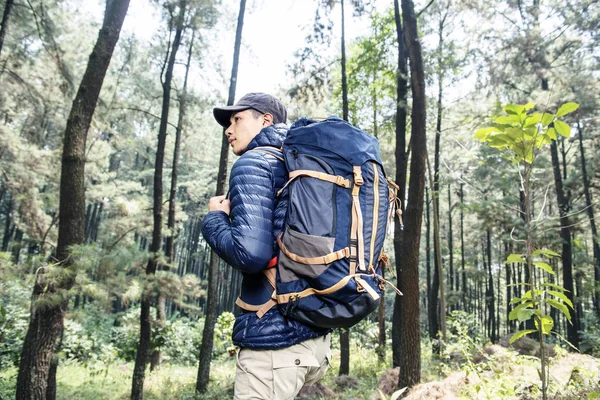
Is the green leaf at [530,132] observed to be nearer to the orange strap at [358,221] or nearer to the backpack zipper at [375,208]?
the backpack zipper at [375,208]

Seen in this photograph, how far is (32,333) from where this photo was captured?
181 inches

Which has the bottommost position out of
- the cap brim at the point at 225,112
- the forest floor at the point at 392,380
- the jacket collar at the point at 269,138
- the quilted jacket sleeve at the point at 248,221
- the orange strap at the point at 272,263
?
the forest floor at the point at 392,380

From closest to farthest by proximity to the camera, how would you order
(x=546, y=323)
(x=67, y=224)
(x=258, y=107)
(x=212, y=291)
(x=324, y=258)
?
(x=324, y=258)
(x=258, y=107)
(x=546, y=323)
(x=67, y=224)
(x=212, y=291)

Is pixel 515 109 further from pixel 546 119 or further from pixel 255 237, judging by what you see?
pixel 255 237

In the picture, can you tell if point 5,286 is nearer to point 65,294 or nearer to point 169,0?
point 65,294

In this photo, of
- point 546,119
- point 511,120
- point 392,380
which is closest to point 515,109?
point 511,120

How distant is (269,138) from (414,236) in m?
4.42

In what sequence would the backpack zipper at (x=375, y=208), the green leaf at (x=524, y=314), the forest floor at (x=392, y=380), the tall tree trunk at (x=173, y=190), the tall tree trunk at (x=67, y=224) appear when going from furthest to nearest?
1. the tall tree trunk at (x=173, y=190)
2. the tall tree trunk at (x=67, y=224)
3. the forest floor at (x=392, y=380)
4. the green leaf at (x=524, y=314)
5. the backpack zipper at (x=375, y=208)

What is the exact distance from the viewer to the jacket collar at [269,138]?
182cm

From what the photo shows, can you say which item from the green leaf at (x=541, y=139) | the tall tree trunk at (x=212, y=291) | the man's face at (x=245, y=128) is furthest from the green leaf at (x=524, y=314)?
the tall tree trunk at (x=212, y=291)

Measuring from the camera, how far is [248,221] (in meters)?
1.57

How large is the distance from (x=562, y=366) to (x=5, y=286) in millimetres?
8267

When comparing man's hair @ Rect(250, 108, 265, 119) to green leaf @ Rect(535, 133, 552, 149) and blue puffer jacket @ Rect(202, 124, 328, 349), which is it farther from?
green leaf @ Rect(535, 133, 552, 149)

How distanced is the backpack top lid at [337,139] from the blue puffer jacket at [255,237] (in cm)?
17
